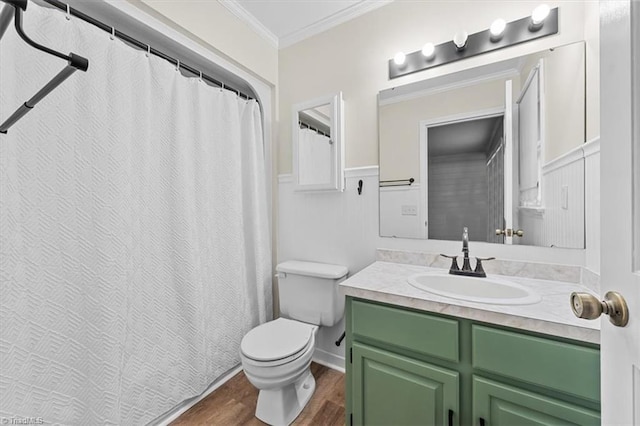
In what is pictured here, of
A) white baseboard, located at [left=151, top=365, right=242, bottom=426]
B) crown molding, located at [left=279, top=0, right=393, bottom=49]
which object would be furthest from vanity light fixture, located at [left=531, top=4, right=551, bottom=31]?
white baseboard, located at [left=151, top=365, right=242, bottom=426]

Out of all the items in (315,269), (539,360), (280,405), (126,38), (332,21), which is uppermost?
(332,21)

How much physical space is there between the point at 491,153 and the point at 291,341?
1.46m

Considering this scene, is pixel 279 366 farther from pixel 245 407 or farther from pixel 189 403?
pixel 189 403

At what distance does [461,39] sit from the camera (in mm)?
1426

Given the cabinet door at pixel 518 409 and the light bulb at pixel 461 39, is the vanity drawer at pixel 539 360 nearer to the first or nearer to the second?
the cabinet door at pixel 518 409

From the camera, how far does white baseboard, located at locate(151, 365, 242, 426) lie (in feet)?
4.60

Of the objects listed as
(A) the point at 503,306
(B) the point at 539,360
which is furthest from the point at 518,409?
(A) the point at 503,306

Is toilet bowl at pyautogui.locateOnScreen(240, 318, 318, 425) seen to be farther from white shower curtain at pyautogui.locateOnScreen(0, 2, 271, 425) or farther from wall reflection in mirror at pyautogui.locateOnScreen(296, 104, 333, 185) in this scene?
wall reflection in mirror at pyautogui.locateOnScreen(296, 104, 333, 185)

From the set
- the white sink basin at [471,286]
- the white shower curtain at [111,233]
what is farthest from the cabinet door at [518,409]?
the white shower curtain at [111,233]

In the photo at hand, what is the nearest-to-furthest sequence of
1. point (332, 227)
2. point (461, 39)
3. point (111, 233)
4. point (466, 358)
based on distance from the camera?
point (466, 358), point (111, 233), point (461, 39), point (332, 227)

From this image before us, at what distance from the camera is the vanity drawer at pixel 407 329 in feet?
3.31

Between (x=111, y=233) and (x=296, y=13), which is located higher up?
(x=296, y=13)

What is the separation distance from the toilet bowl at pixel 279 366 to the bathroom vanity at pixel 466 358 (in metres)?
0.30

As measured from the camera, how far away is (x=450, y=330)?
101 centimetres
